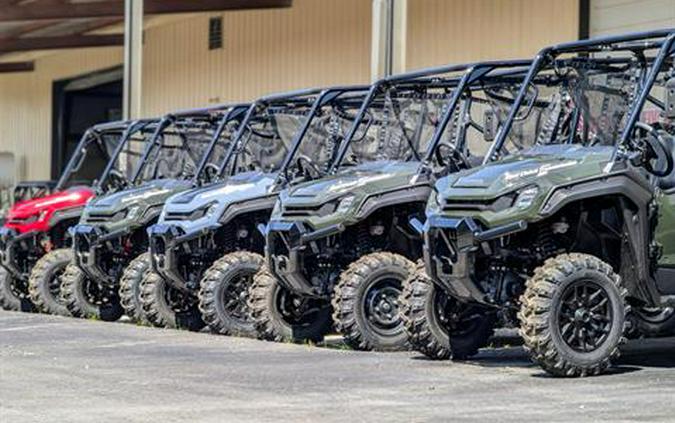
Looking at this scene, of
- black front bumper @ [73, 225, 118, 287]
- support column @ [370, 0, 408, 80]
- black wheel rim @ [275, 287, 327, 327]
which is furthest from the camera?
support column @ [370, 0, 408, 80]

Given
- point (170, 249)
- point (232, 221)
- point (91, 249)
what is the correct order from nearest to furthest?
point (232, 221)
point (170, 249)
point (91, 249)

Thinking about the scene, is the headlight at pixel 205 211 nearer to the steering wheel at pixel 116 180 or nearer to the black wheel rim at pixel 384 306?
the black wheel rim at pixel 384 306

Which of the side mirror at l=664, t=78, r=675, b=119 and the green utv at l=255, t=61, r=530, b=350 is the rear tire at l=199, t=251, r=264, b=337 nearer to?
the green utv at l=255, t=61, r=530, b=350

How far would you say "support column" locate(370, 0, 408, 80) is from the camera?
909 inches

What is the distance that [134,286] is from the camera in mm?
18422

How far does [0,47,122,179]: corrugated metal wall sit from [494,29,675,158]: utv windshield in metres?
31.1

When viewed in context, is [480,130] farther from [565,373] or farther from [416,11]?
[416,11]

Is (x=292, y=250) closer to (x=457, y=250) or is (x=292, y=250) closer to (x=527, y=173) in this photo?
(x=457, y=250)

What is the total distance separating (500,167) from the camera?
1279cm

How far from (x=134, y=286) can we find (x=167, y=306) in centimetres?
72

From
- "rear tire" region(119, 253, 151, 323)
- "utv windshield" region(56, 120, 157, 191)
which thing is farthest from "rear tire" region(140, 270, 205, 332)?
"utv windshield" region(56, 120, 157, 191)

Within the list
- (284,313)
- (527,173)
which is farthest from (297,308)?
(527,173)

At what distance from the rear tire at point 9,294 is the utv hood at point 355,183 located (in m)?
7.12

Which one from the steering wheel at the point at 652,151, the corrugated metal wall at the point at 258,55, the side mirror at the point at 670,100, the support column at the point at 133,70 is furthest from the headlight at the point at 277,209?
the corrugated metal wall at the point at 258,55
